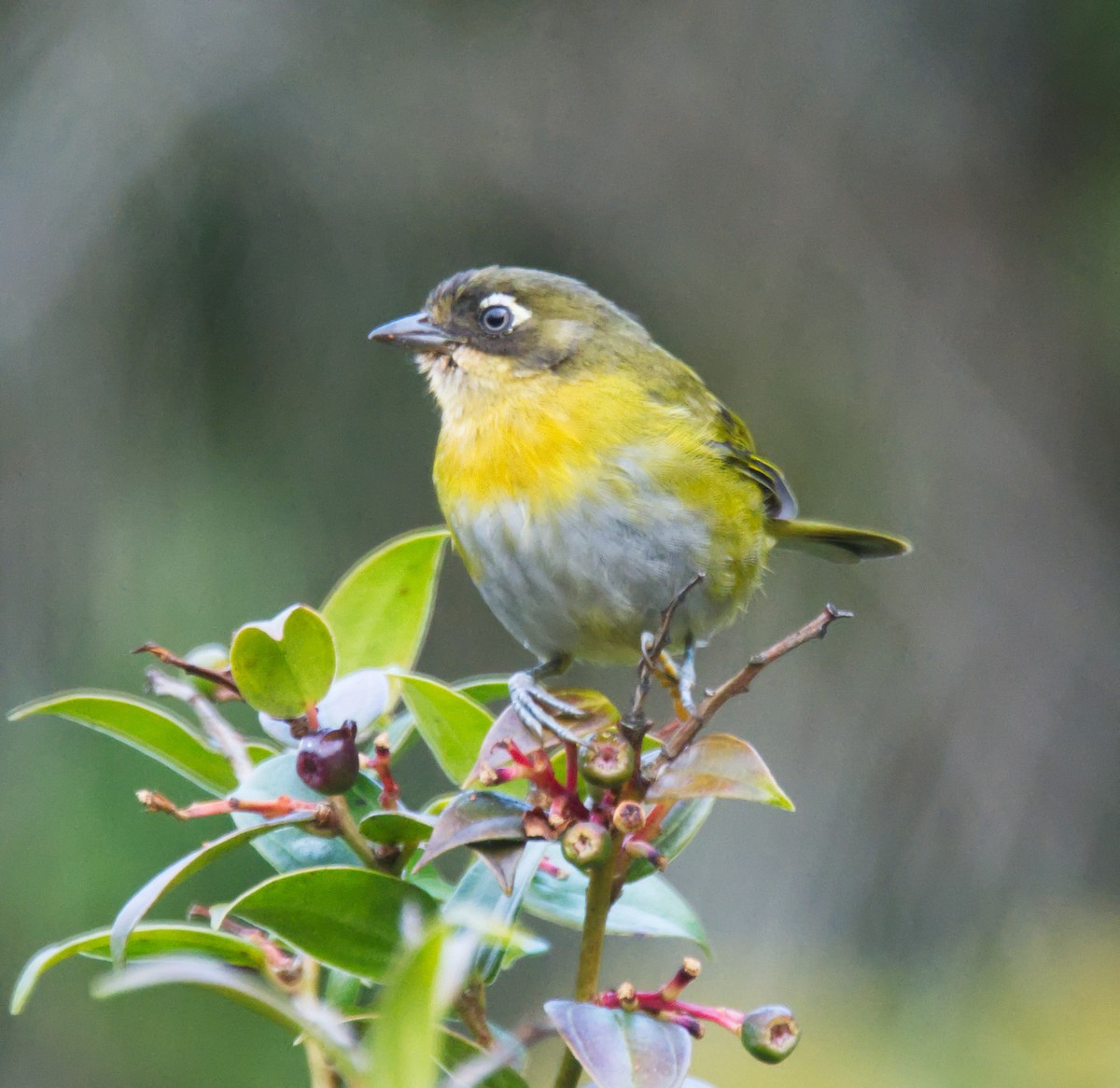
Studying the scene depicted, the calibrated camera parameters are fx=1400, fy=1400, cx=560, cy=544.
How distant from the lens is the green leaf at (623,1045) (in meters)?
1.09

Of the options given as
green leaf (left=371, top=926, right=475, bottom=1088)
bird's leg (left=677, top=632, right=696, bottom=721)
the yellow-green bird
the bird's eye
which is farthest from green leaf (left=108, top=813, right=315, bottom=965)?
the bird's eye

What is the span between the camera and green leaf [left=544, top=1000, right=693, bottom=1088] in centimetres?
109

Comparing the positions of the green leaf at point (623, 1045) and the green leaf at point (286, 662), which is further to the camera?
the green leaf at point (286, 662)

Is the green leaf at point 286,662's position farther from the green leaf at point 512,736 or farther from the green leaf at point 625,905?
the green leaf at point 625,905

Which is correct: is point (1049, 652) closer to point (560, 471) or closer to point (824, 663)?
point (824, 663)

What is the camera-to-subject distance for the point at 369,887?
128 cm

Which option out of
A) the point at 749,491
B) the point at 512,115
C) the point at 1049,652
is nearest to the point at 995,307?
the point at 1049,652

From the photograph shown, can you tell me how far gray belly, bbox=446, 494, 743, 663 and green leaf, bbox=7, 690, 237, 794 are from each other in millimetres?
966

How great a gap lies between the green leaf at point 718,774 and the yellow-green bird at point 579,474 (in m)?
1.05

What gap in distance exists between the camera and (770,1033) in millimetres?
1183

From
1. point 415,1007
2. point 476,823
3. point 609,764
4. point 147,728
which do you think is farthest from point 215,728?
point 415,1007

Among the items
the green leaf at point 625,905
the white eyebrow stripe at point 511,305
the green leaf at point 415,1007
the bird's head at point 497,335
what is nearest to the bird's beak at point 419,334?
the bird's head at point 497,335

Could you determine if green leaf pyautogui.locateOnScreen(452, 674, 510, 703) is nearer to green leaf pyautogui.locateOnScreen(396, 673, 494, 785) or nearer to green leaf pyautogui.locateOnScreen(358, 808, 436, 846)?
green leaf pyautogui.locateOnScreen(396, 673, 494, 785)

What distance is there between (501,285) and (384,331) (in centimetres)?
27
